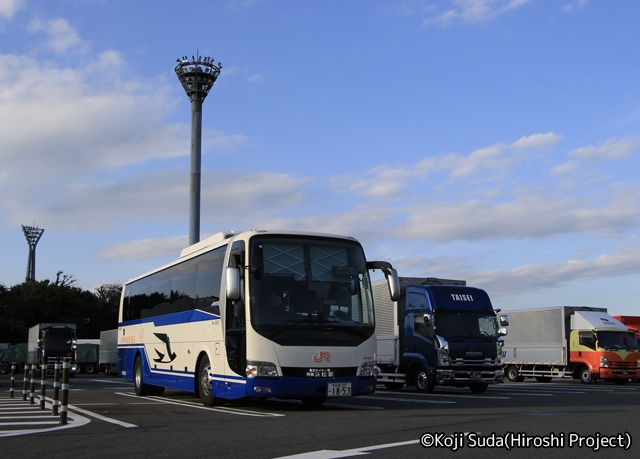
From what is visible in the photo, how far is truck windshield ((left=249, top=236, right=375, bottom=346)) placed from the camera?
46.3 ft

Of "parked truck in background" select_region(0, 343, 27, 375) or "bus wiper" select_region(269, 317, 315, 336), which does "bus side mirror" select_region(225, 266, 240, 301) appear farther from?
"parked truck in background" select_region(0, 343, 27, 375)

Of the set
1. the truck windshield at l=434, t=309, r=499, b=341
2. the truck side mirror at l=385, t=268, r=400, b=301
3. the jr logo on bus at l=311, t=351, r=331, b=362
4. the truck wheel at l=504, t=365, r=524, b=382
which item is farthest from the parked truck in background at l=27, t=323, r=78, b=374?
the truck side mirror at l=385, t=268, r=400, b=301

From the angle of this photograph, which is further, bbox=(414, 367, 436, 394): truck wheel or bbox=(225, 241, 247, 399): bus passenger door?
bbox=(414, 367, 436, 394): truck wheel

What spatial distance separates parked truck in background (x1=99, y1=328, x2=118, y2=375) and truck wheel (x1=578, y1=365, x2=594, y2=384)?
30.7m

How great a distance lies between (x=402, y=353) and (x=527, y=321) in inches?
548

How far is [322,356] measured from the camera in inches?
559

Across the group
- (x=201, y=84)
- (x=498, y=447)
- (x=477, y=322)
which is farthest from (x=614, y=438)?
(x=201, y=84)

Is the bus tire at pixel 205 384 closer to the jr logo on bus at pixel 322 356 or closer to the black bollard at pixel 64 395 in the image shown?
the jr logo on bus at pixel 322 356

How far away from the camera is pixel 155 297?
67.5ft

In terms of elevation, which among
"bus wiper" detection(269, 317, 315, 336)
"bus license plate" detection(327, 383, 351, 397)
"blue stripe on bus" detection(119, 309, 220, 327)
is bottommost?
"bus license plate" detection(327, 383, 351, 397)

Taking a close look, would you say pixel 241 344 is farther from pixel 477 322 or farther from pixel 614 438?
pixel 477 322

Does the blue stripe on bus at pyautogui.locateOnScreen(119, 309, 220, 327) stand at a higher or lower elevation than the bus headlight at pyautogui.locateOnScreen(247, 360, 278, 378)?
higher

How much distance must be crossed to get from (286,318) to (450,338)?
31.4 ft

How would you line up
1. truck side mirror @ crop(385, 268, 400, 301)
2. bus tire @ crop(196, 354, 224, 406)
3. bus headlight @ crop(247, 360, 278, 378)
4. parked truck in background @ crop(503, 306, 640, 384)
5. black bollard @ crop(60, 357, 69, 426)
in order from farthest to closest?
parked truck in background @ crop(503, 306, 640, 384) → bus tire @ crop(196, 354, 224, 406) → truck side mirror @ crop(385, 268, 400, 301) → bus headlight @ crop(247, 360, 278, 378) → black bollard @ crop(60, 357, 69, 426)
